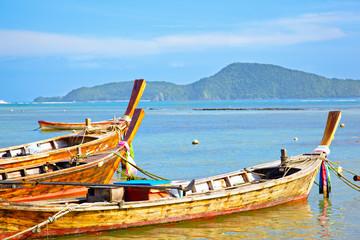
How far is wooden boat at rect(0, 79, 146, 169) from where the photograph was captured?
55.2ft

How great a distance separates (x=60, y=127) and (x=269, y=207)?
33246mm

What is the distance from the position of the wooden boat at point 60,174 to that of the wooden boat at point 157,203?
2745mm

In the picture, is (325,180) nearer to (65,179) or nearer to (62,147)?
(65,179)

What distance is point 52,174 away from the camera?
14977 mm

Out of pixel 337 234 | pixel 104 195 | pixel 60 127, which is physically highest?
pixel 60 127

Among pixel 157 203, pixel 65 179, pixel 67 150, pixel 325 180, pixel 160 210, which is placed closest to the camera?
pixel 157 203

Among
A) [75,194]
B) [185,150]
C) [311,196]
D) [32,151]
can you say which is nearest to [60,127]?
[185,150]

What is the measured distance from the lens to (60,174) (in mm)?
15156

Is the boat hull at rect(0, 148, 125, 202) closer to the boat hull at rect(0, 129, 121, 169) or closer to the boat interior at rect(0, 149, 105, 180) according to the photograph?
the boat interior at rect(0, 149, 105, 180)

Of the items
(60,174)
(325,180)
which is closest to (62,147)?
(60,174)

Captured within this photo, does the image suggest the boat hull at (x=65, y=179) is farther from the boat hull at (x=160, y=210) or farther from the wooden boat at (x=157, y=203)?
the boat hull at (x=160, y=210)

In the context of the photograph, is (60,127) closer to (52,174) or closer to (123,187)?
(52,174)

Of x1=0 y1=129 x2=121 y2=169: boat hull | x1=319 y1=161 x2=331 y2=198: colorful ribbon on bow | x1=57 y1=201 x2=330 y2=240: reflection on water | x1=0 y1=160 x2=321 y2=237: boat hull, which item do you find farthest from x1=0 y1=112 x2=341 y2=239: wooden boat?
x1=0 y1=129 x2=121 y2=169: boat hull

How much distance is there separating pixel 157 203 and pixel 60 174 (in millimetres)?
4589
